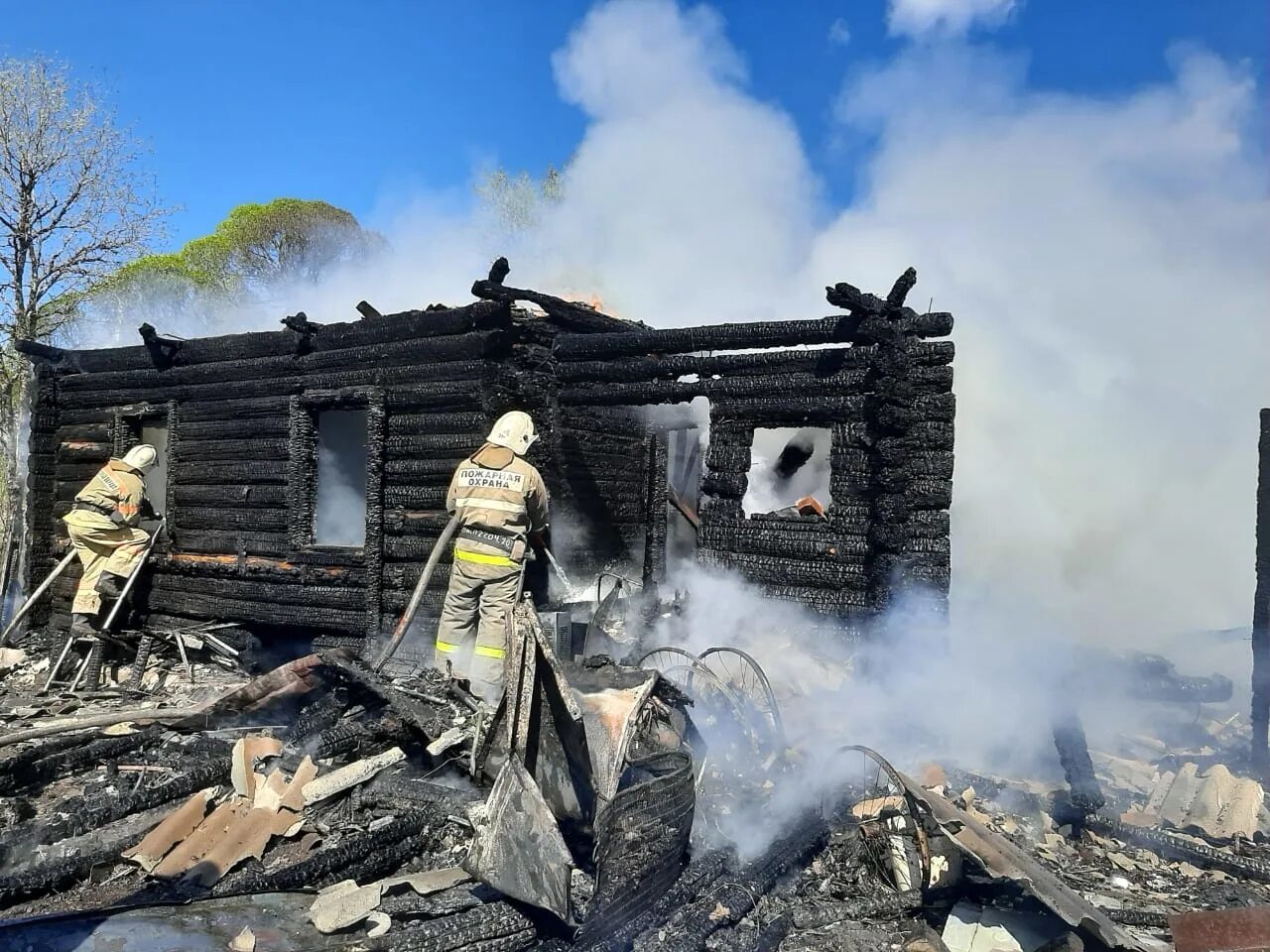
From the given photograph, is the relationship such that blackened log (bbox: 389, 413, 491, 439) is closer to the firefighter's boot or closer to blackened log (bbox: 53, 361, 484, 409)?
blackened log (bbox: 53, 361, 484, 409)

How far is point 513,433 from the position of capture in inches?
302

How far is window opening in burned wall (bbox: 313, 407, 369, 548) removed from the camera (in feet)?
38.3

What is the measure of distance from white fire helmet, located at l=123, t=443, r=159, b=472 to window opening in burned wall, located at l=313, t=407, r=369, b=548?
1982 millimetres

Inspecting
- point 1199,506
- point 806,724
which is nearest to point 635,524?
point 806,724

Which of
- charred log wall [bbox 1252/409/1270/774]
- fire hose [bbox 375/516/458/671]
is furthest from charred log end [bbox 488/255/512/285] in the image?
charred log wall [bbox 1252/409/1270/774]

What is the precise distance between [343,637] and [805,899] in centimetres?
627

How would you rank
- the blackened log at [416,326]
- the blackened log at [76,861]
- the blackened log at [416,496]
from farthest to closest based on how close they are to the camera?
1. the blackened log at [416,496]
2. the blackened log at [416,326]
3. the blackened log at [76,861]

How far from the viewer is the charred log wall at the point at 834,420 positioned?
7.23 meters

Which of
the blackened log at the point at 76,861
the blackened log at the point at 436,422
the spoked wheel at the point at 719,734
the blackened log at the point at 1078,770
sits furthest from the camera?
the blackened log at the point at 436,422

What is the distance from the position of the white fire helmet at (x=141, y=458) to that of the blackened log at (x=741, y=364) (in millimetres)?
5542

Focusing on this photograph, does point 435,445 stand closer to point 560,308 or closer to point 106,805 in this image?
point 560,308

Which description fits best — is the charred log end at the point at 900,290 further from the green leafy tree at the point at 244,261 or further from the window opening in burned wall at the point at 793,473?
the green leafy tree at the point at 244,261

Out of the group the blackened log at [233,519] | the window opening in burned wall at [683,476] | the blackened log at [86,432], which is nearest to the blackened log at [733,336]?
the blackened log at [233,519]

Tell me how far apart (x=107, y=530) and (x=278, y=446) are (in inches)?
93.8
